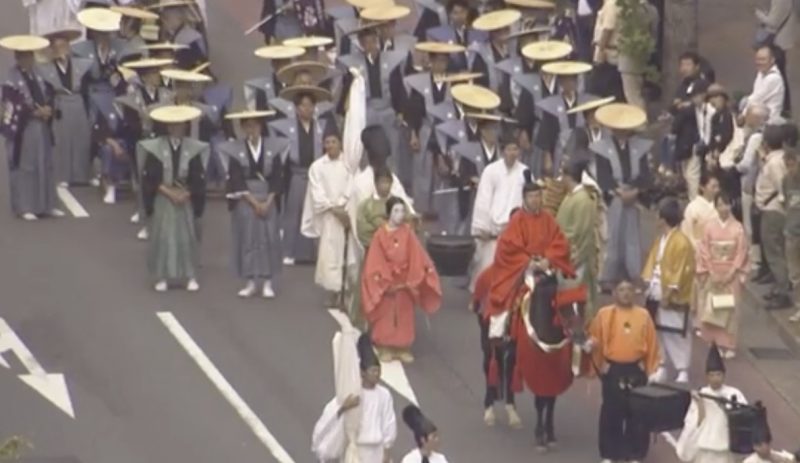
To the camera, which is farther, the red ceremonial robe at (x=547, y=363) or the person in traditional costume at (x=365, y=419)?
the red ceremonial robe at (x=547, y=363)

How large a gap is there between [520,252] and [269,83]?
604 cm

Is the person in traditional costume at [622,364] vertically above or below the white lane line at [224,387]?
above

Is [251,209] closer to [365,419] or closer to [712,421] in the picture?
[365,419]

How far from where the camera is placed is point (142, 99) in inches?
1216

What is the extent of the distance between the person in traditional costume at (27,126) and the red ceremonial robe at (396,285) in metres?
5.00

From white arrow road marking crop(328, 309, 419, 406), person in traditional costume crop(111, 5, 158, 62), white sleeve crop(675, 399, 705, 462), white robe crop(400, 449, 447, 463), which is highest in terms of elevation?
person in traditional costume crop(111, 5, 158, 62)

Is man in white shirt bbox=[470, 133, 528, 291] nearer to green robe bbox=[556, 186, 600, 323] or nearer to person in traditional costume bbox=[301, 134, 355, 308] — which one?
green robe bbox=[556, 186, 600, 323]

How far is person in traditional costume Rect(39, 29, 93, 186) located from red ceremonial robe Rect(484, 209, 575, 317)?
7239 millimetres

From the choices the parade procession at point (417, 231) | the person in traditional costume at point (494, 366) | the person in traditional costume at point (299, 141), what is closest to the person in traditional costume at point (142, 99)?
the parade procession at point (417, 231)

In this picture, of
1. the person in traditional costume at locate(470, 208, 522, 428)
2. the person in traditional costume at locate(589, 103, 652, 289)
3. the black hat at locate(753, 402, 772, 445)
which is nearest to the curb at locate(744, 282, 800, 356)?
the person in traditional costume at locate(589, 103, 652, 289)

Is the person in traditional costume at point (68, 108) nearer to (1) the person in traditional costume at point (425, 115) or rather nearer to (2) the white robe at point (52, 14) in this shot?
(2) the white robe at point (52, 14)

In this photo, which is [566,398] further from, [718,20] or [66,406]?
[718,20]

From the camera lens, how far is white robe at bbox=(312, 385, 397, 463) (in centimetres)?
2359

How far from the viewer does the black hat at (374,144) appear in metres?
28.2
